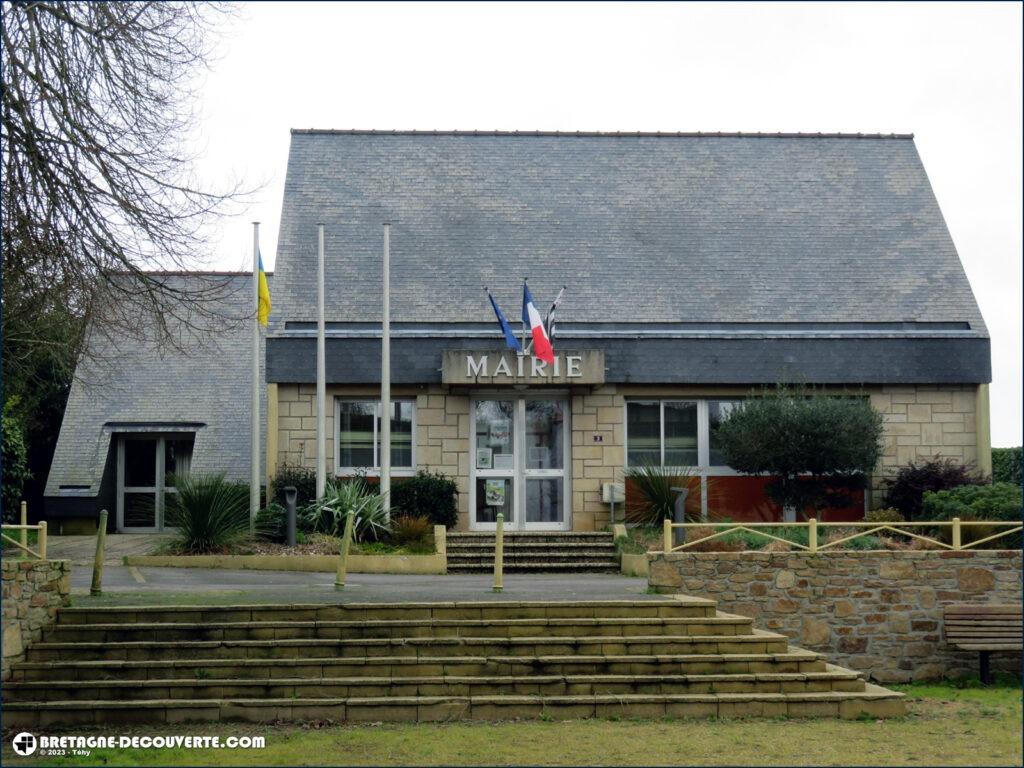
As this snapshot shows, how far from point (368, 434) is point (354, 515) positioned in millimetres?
2662

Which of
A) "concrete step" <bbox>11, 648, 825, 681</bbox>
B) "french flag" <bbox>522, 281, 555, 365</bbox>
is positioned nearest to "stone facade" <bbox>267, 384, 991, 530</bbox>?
"french flag" <bbox>522, 281, 555, 365</bbox>

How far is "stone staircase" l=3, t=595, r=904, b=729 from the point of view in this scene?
36.4 ft

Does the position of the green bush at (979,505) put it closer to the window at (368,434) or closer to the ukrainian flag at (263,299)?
the window at (368,434)

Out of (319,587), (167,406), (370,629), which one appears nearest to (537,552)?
(319,587)

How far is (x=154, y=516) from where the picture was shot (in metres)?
27.0

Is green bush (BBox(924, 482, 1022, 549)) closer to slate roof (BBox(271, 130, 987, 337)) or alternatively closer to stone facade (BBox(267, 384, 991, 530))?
stone facade (BBox(267, 384, 991, 530))

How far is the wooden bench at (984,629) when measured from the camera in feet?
49.5

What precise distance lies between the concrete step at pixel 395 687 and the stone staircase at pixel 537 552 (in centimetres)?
835

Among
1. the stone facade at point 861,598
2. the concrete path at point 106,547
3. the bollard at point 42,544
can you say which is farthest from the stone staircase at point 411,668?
the concrete path at point 106,547

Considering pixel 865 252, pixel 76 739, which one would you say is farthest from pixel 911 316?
pixel 76 739

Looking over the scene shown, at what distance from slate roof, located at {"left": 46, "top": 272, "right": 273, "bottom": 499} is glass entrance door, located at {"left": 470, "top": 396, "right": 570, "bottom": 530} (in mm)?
5698

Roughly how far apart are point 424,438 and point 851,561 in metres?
9.25

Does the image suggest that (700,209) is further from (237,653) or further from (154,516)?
(237,653)

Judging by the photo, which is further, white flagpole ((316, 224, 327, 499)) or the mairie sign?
the mairie sign
